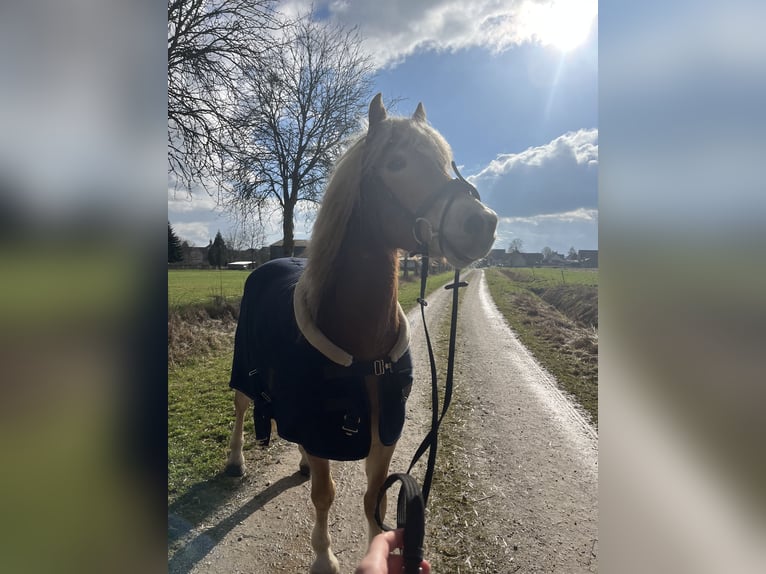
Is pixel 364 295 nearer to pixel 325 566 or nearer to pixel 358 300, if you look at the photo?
pixel 358 300

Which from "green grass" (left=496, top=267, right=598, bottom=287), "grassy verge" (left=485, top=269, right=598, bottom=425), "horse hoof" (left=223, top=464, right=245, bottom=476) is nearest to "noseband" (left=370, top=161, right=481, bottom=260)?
"horse hoof" (left=223, top=464, right=245, bottom=476)

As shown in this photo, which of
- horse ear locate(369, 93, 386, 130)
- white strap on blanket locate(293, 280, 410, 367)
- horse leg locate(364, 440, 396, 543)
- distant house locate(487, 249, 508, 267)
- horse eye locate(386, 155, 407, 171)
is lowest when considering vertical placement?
horse leg locate(364, 440, 396, 543)

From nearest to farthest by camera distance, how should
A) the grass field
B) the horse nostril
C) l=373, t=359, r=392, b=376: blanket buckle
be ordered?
the horse nostril < l=373, t=359, r=392, b=376: blanket buckle < the grass field

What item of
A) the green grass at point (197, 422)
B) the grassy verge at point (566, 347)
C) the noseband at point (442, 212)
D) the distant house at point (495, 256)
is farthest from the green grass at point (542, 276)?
the noseband at point (442, 212)

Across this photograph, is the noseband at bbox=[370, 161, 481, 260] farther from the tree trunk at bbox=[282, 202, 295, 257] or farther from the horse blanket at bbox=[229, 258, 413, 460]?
the tree trunk at bbox=[282, 202, 295, 257]

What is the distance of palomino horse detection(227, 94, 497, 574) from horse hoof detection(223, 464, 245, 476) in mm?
1742

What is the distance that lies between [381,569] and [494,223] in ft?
4.76

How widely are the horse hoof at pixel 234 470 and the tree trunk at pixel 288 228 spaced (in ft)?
24.2

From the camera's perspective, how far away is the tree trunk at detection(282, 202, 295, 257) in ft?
33.7

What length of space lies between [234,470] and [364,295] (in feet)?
9.30

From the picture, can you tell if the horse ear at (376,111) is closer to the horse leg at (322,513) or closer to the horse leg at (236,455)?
the horse leg at (322,513)
